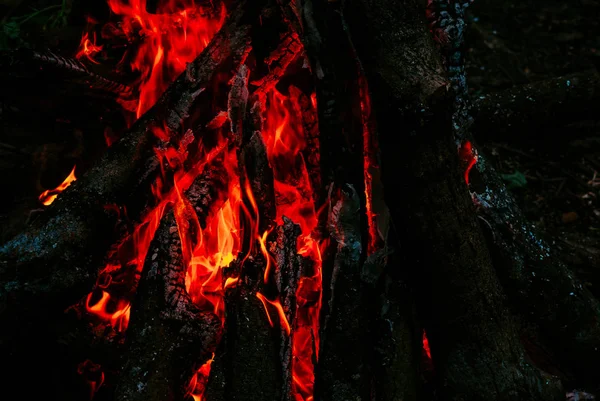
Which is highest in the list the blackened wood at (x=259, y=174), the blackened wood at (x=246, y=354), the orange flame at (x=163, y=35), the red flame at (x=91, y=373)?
the orange flame at (x=163, y=35)

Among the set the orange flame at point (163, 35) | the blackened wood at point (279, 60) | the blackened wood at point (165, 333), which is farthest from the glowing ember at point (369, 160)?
the orange flame at point (163, 35)

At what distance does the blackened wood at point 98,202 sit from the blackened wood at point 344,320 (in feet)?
2.80

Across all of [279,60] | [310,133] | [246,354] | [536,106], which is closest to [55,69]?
[279,60]

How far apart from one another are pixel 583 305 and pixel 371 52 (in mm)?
1713

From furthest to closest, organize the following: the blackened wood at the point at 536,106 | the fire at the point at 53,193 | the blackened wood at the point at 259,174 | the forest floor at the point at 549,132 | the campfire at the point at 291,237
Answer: the blackened wood at the point at 536,106 < the forest floor at the point at 549,132 < the fire at the point at 53,193 < the blackened wood at the point at 259,174 < the campfire at the point at 291,237

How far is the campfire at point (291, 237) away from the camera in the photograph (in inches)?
73.6

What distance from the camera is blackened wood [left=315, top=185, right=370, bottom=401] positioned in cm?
183

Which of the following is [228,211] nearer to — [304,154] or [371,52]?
[304,154]

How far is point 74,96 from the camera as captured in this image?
2756 mm

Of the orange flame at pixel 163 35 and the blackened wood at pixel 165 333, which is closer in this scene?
the blackened wood at pixel 165 333

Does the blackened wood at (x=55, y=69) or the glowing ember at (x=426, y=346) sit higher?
the blackened wood at (x=55, y=69)

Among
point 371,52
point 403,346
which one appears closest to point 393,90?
point 371,52

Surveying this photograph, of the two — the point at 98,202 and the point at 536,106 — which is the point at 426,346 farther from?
the point at 536,106

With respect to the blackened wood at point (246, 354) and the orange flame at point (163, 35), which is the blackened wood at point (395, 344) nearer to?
the blackened wood at point (246, 354)
